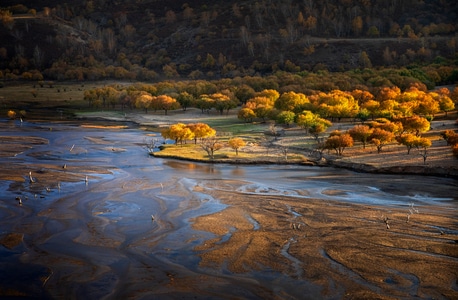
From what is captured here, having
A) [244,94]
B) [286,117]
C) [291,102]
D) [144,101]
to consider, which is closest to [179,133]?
[286,117]

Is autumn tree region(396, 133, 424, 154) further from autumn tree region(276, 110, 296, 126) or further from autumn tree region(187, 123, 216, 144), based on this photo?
autumn tree region(187, 123, 216, 144)

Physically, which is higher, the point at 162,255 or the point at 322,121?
the point at 322,121

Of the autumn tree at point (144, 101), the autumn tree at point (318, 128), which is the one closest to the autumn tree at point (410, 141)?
the autumn tree at point (318, 128)

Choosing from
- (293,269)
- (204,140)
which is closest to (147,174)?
(204,140)

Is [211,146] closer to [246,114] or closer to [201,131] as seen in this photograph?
[201,131]

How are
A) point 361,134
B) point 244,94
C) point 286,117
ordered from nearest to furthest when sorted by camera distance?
point 361,134, point 286,117, point 244,94

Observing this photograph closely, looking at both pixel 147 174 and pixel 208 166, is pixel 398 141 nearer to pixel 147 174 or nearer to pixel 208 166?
pixel 208 166

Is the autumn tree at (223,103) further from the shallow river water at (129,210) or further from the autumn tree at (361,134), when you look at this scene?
the autumn tree at (361,134)

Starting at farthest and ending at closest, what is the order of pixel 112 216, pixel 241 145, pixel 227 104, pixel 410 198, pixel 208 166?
pixel 227 104, pixel 241 145, pixel 208 166, pixel 410 198, pixel 112 216
